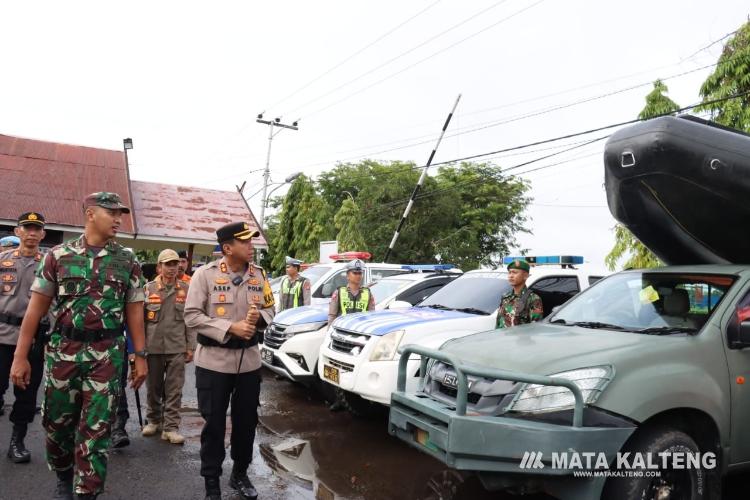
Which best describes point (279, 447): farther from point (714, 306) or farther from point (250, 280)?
point (714, 306)

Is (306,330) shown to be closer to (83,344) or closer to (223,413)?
(223,413)

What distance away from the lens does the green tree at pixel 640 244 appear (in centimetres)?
1164

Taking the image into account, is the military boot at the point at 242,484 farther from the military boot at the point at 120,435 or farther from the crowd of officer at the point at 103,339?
the military boot at the point at 120,435

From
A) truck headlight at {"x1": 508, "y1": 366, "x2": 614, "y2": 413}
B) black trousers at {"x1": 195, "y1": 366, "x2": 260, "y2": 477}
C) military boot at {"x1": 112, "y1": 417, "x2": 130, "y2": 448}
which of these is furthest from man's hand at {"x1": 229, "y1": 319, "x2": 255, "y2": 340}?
military boot at {"x1": 112, "y1": 417, "x2": 130, "y2": 448}

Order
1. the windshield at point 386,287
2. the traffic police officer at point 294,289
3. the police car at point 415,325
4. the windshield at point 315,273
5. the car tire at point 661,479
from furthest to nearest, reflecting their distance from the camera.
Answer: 1. the windshield at point 315,273
2. the traffic police officer at point 294,289
3. the windshield at point 386,287
4. the police car at point 415,325
5. the car tire at point 661,479

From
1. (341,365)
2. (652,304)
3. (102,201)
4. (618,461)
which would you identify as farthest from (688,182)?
(102,201)

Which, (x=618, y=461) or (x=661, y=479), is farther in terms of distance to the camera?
(x=661, y=479)

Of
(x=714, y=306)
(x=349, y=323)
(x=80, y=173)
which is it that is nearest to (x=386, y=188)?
(x=80, y=173)

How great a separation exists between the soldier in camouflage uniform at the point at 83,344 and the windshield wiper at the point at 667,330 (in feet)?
11.1

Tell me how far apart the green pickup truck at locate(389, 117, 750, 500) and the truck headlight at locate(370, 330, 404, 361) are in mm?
1071

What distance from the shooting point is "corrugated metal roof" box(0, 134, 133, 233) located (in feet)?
45.2

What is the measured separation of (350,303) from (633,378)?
159 inches

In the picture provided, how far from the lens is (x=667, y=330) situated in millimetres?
3555

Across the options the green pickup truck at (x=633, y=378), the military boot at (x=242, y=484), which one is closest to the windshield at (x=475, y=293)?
the green pickup truck at (x=633, y=378)
